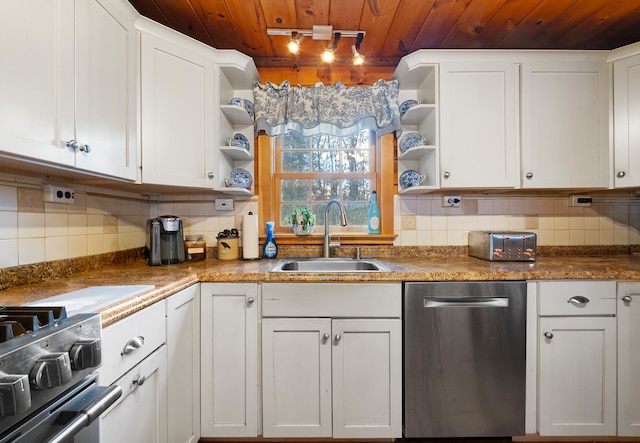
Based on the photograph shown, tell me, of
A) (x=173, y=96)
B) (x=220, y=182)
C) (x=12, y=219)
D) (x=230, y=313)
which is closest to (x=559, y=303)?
(x=230, y=313)

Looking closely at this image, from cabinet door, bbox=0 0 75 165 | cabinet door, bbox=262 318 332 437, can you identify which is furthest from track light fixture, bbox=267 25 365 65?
cabinet door, bbox=262 318 332 437

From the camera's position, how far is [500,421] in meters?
1.40

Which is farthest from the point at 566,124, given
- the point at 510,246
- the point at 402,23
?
the point at 402,23

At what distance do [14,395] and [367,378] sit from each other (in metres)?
1.25

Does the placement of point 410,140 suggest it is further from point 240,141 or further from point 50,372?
point 50,372

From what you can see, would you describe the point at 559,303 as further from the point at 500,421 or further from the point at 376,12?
the point at 376,12

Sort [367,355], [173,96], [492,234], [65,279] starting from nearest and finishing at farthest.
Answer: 1. [65,279]
2. [367,355]
3. [173,96]
4. [492,234]

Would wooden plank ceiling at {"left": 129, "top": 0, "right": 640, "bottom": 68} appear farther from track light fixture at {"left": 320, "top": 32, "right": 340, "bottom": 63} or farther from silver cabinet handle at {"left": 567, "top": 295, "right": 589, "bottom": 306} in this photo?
silver cabinet handle at {"left": 567, "top": 295, "right": 589, "bottom": 306}

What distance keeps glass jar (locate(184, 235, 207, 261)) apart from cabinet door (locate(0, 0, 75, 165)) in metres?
0.88

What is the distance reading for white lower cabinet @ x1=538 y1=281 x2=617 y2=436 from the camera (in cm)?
140

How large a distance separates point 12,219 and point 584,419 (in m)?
2.69

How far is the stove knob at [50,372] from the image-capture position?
592 millimetres

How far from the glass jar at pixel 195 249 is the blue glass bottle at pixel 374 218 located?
1115 mm

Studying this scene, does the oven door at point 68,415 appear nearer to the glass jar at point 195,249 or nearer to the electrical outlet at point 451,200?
the glass jar at point 195,249
